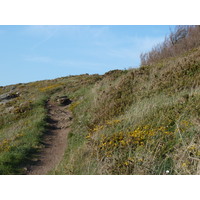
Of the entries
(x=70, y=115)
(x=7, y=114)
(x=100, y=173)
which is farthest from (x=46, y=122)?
(x=100, y=173)

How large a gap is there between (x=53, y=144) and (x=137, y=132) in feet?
17.7

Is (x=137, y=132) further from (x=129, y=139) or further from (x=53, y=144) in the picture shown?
(x=53, y=144)

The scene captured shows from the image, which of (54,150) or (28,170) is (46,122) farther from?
(28,170)

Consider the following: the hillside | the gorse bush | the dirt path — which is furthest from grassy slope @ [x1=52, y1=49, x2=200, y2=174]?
the gorse bush

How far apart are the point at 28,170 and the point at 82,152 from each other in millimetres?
2293

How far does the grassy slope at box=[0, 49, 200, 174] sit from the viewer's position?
6.32 m

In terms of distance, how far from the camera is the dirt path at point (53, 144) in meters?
9.83

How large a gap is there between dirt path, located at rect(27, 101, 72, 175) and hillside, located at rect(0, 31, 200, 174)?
0.28 metres

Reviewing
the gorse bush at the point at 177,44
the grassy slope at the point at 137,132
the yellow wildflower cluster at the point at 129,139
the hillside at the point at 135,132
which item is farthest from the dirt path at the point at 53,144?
the gorse bush at the point at 177,44

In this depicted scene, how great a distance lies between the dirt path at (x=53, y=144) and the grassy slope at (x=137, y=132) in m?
0.40

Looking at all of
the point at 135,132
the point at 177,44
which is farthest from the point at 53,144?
the point at 177,44

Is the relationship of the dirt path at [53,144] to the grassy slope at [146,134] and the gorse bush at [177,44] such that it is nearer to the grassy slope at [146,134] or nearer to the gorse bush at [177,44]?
the grassy slope at [146,134]

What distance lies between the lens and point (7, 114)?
19891mm

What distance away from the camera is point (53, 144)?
12.4 meters
